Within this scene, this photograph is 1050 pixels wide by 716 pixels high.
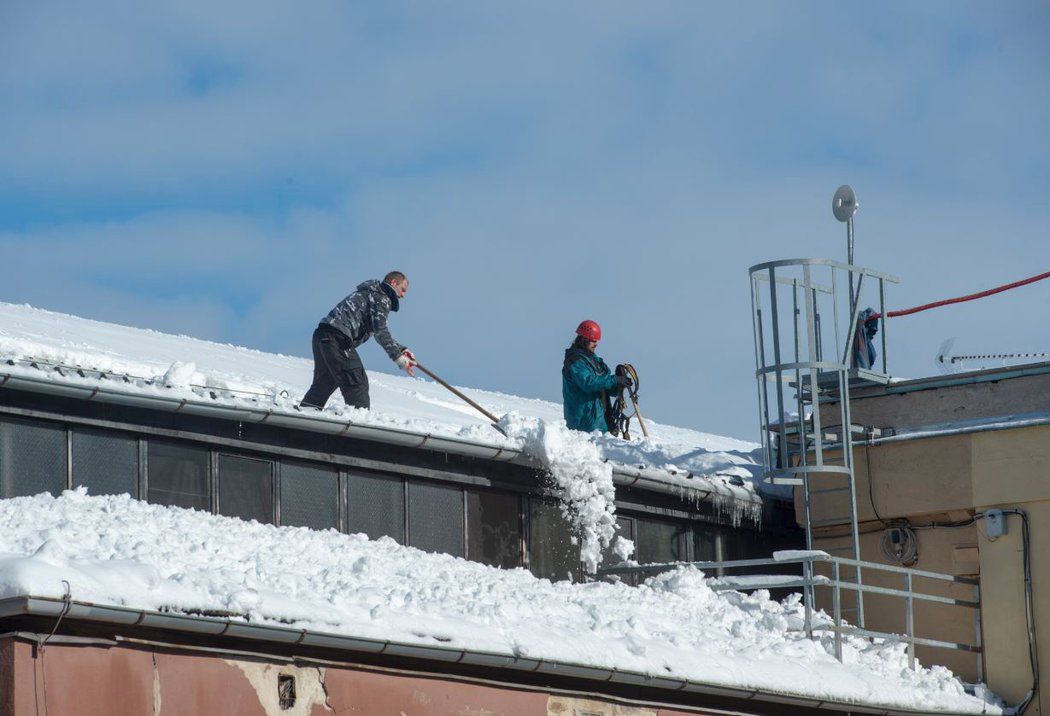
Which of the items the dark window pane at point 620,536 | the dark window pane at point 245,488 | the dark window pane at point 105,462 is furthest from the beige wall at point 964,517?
the dark window pane at point 105,462

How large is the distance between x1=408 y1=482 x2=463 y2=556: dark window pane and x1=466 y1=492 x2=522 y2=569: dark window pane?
0.12 metres

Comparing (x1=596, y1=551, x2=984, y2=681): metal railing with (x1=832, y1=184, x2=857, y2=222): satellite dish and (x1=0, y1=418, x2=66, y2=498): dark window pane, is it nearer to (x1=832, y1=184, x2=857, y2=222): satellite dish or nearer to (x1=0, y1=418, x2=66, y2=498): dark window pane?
(x1=832, y1=184, x2=857, y2=222): satellite dish

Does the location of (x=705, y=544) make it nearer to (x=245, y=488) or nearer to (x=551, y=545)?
(x=551, y=545)

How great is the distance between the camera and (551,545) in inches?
576

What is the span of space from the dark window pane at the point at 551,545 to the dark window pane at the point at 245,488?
2.60m

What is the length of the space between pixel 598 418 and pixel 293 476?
14.2 ft

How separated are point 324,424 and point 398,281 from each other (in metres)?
2.86

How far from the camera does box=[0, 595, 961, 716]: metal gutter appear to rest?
27.8 feet

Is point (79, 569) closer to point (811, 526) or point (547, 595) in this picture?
point (547, 595)

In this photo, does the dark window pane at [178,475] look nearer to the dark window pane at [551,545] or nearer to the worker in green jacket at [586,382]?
the dark window pane at [551,545]

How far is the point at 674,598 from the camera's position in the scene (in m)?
14.1

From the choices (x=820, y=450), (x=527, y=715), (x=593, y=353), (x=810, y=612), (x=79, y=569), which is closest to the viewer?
(x=79, y=569)

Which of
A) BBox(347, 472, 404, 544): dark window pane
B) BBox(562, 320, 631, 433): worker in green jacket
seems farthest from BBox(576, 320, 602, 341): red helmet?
BBox(347, 472, 404, 544): dark window pane

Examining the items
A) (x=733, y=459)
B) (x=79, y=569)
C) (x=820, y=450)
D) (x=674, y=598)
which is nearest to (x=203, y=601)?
(x=79, y=569)
